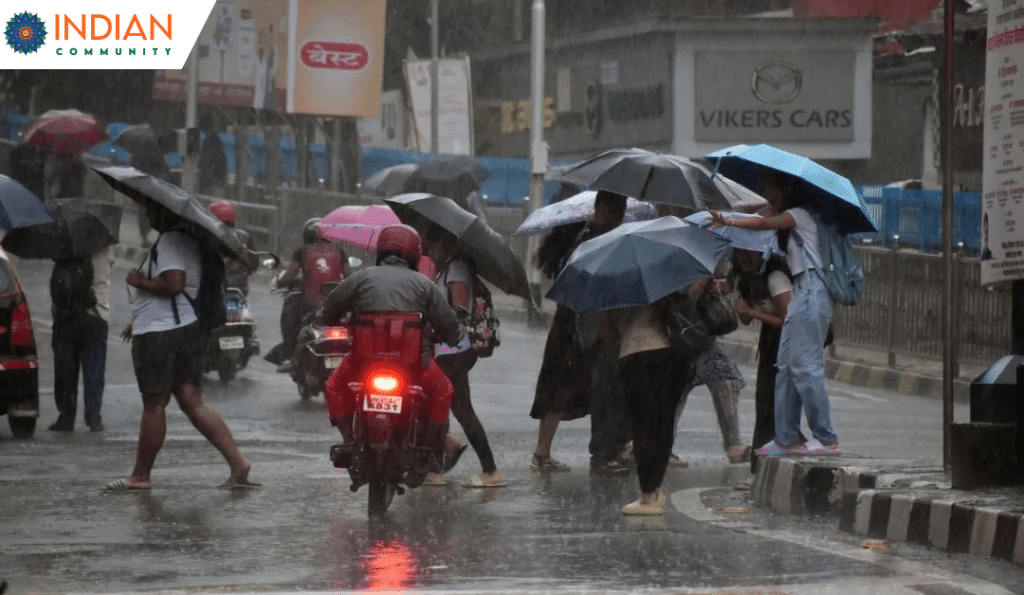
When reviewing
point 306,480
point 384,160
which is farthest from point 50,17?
point 306,480

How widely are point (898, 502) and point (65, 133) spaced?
43.5 feet

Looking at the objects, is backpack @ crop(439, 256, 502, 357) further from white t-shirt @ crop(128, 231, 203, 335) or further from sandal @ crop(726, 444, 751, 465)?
sandal @ crop(726, 444, 751, 465)

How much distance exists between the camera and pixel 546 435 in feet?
39.0

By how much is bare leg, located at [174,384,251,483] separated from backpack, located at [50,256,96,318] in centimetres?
360

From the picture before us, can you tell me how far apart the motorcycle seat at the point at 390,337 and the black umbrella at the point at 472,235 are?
4.33ft

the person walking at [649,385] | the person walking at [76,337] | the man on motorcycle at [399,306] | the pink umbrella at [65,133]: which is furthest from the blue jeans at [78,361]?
the pink umbrella at [65,133]

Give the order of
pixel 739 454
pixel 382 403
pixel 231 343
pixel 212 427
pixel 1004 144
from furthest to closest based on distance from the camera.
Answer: pixel 231 343 < pixel 739 454 < pixel 212 427 < pixel 1004 144 < pixel 382 403

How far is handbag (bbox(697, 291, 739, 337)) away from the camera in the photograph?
9.82 m

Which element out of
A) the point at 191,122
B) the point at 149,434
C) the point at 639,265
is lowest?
the point at 149,434

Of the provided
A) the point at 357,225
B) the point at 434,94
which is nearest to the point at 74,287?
the point at 357,225

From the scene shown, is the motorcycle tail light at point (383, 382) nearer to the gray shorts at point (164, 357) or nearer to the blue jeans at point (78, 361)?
the gray shorts at point (164, 357)

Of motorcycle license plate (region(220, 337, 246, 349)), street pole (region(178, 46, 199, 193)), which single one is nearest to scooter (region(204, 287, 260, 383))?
motorcycle license plate (region(220, 337, 246, 349))

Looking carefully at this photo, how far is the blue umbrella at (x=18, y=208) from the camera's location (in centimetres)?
1267

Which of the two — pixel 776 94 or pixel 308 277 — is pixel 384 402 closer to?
pixel 308 277
